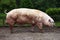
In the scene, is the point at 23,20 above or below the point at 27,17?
below

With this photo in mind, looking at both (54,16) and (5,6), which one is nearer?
(54,16)

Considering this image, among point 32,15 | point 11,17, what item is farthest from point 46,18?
point 11,17

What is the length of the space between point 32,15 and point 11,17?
117cm

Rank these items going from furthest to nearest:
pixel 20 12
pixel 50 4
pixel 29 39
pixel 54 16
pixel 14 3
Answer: pixel 14 3 → pixel 50 4 → pixel 54 16 → pixel 20 12 → pixel 29 39

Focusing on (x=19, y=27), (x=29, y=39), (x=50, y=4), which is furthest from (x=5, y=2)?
(x=29, y=39)

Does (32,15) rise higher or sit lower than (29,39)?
higher

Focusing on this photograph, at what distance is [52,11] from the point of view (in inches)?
792

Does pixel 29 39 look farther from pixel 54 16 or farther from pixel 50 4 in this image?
pixel 50 4

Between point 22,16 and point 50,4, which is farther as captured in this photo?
point 50,4

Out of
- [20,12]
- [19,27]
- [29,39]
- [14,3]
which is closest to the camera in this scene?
[29,39]

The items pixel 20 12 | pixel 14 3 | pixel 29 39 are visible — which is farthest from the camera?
pixel 14 3

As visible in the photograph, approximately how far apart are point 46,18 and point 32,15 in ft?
2.66

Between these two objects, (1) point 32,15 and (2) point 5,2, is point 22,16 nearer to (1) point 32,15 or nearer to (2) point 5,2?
(1) point 32,15

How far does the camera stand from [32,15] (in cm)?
1515
